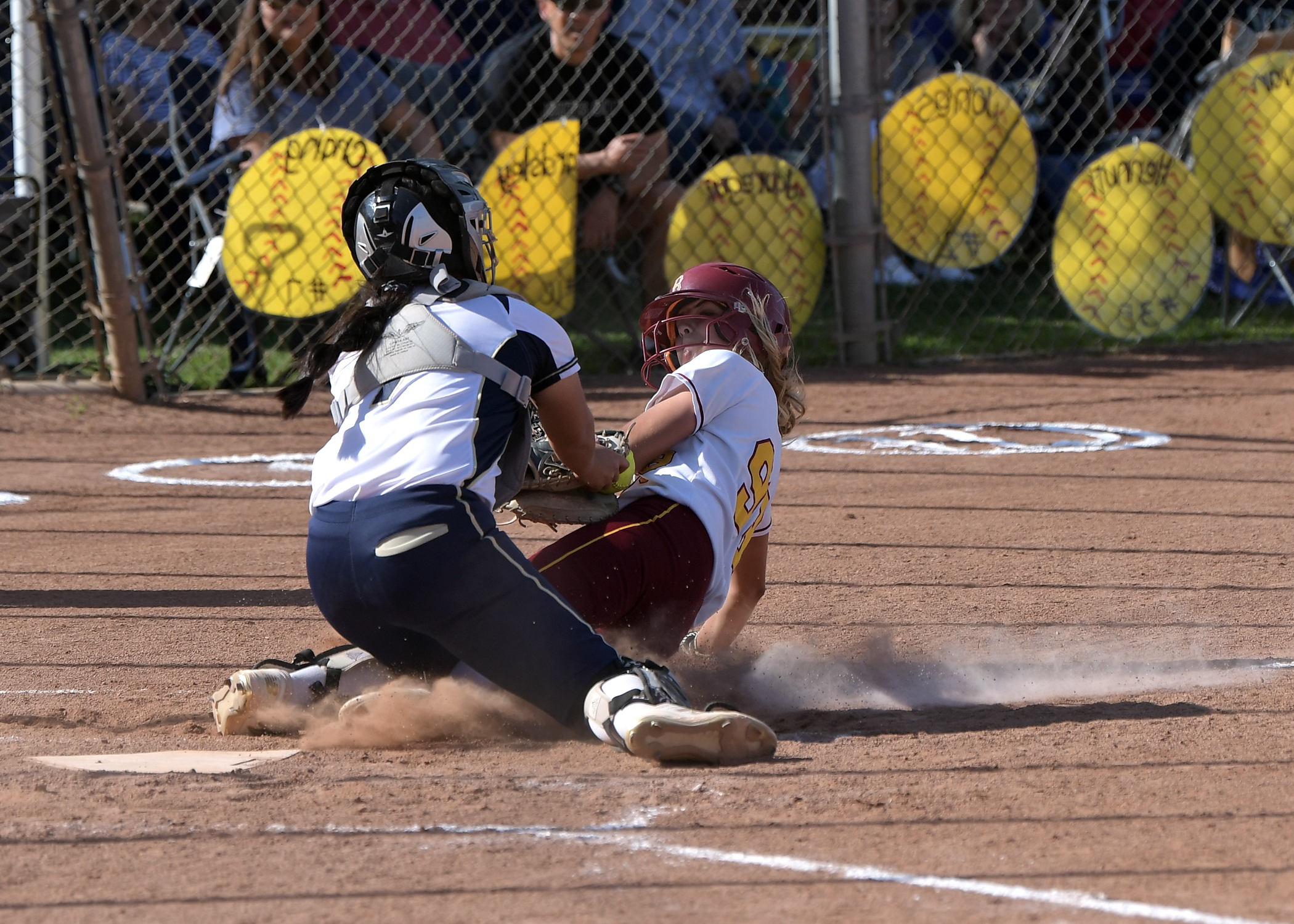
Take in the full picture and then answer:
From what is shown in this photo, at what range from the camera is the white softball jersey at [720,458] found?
333 centimetres

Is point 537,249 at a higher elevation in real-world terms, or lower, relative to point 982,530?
higher

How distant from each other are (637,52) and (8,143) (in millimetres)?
3842

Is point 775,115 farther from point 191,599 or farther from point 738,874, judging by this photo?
point 738,874

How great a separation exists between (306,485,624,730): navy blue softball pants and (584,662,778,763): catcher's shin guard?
77mm

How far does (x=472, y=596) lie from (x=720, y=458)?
0.79m

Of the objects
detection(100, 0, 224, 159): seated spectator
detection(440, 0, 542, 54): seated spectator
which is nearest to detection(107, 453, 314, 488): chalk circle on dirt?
detection(100, 0, 224, 159): seated spectator

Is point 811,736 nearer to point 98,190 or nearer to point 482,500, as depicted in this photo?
point 482,500

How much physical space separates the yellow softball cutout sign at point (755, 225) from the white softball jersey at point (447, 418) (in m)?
5.07

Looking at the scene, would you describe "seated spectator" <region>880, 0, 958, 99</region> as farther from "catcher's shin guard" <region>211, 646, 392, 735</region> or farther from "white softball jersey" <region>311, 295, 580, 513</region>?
"catcher's shin guard" <region>211, 646, 392, 735</region>

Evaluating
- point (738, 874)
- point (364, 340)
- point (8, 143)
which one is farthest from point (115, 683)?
point (8, 143)

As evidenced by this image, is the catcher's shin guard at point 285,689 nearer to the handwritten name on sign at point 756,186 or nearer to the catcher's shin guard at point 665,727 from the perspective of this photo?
the catcher's shin guard at point 665,727

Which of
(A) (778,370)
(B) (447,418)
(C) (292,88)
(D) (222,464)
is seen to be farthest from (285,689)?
(C) (292,88)

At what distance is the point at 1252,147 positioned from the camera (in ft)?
29.1

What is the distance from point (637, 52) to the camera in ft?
26.0
